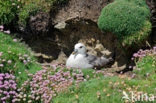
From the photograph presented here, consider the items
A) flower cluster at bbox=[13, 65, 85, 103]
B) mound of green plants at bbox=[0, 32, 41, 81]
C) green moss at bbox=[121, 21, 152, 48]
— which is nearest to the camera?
flower cluster at bbox=[13, 65, 85, 103]

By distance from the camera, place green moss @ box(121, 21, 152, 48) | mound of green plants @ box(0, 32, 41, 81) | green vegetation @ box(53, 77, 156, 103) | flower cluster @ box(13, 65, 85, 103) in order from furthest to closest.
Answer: green moss @ box(121, 21, 152, 48), mound of green plants @ box(0, 32, 41, 81), flower cluster @ box(13, 65, 85, 103), green vegetation @ box(53, 77, 156, 103)

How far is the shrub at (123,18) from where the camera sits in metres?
8.50

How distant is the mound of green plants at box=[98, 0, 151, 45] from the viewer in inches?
334

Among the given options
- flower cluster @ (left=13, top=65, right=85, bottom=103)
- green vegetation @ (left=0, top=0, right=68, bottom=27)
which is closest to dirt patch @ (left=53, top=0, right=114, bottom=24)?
green vegetation @ (left=0, top=0, right=68, bottom=27)

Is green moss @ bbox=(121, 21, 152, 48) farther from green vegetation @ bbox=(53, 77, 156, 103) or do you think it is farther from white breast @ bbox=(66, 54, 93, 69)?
green vegetation @ bbox=(53, 77, 156, 103)

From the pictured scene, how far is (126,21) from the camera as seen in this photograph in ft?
27.9

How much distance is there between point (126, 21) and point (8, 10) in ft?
14.7

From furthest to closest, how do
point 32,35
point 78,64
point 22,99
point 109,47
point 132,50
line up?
point 32,35 → point 109,47 → point 132,50 → point 78,64 → point 22,99

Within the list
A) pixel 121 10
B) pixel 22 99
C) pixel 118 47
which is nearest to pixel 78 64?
pixel 118 47

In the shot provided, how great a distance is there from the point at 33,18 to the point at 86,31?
2.10 meters

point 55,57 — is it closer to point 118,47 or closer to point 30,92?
point 118,47

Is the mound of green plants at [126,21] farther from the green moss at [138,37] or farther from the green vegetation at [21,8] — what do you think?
the green vegetation at [21,8]

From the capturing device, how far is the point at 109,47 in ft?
31.9

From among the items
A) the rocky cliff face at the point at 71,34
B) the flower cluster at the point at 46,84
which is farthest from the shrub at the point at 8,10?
the flower cluster at the point at 46,84
